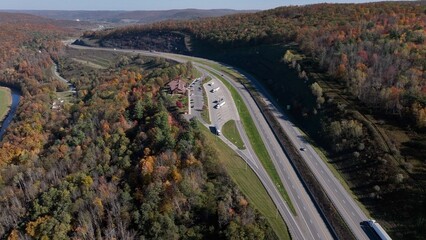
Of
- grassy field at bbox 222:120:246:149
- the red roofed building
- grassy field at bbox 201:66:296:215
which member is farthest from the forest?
grassy field at bbox 222:120:246:149

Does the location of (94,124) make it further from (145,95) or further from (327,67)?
(327,67)

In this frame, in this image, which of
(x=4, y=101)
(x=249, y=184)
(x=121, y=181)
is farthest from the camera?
(x=4, y=101)

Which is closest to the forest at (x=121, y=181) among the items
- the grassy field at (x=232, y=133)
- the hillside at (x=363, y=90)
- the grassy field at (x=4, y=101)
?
the grassy field at (x=232, y=133)

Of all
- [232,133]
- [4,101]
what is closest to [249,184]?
[232,133]

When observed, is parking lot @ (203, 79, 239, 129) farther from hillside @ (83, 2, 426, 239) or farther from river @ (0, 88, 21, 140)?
river @ (0, 88, 21, 140)

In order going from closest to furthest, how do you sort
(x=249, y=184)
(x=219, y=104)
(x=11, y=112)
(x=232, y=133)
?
1. (x=249, y=184)
2. (x=232, y=133)
3. (x=219, y=104)
4. (x=11, y=112)

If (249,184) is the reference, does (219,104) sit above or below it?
above

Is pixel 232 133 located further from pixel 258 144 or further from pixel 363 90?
pixel 363 90
